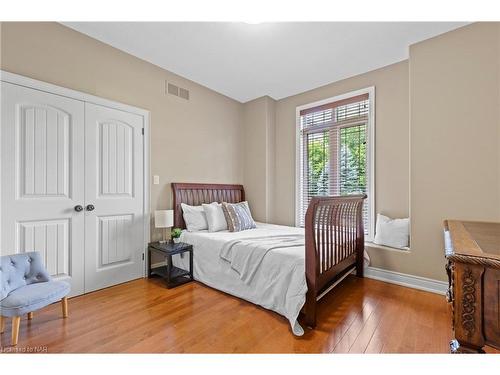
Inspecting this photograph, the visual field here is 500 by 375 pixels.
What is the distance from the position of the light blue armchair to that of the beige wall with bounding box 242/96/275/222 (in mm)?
2882

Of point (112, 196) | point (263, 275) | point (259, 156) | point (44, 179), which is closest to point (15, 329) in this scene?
point (44, 179)

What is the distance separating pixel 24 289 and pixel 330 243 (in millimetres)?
2546

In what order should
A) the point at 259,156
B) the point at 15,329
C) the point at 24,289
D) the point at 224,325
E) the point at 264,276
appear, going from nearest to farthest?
the point at 15,329 < the point at 24,289 < the point at 224,325 < the point at 264,276 < the point at 259,156

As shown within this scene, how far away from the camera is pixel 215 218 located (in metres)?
3.12

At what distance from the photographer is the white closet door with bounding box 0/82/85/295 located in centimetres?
195

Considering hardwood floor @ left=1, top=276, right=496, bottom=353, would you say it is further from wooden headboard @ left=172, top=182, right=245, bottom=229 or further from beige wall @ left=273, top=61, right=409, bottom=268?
wooden headboard @ left=172, top=182, right=245, bottom=229

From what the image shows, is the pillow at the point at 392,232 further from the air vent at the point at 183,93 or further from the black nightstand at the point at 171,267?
the air vent at the point at 183,93

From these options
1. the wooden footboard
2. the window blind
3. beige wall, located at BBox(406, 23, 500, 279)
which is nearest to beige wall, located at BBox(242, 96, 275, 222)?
the window blind

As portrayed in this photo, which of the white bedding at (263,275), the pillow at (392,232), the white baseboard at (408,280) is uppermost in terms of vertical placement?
the pillow at (392,232)

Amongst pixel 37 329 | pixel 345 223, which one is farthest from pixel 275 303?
pixel 37 329

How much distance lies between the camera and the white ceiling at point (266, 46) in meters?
2.28

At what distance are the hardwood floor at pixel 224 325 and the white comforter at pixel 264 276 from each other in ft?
0.35

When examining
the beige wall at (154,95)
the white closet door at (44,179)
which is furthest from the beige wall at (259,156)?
the white closet door at (44,179)

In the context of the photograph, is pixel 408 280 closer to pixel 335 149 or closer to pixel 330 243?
pixel 330 243
